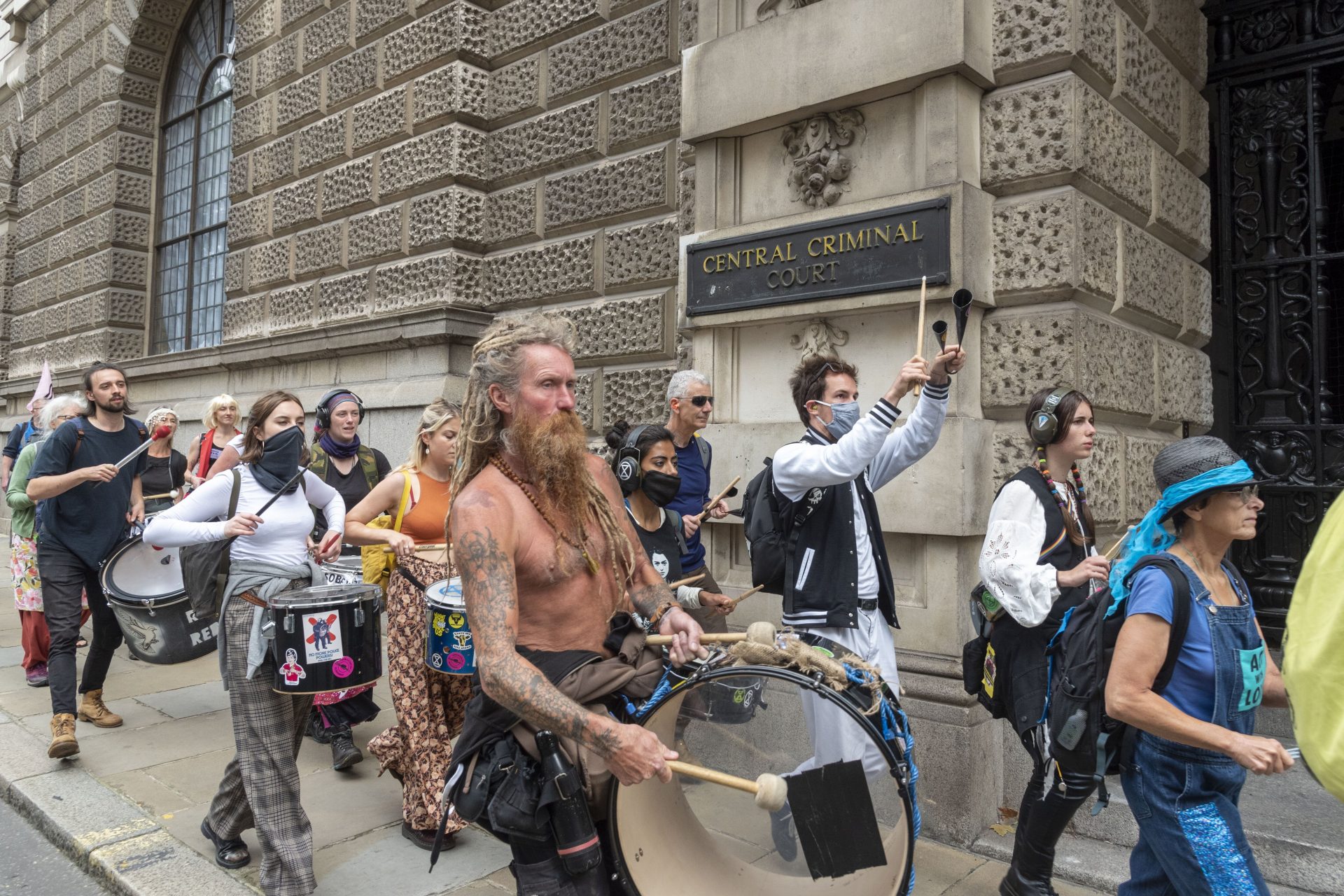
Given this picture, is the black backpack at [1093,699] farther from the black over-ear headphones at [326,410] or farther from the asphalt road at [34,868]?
the black over-ear headphones at [326,410]

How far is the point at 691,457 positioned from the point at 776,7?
2646 millimetres

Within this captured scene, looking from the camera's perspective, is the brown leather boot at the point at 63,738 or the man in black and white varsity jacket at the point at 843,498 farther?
the brown leather boot at the point at 63,738

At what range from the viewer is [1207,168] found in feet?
19.7

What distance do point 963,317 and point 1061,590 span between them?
107 centimetres

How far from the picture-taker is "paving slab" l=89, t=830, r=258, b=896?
3703 mm

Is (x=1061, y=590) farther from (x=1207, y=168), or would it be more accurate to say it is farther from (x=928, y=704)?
(x=1207, y=168)

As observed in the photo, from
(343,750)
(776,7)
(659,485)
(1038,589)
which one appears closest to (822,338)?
(659,485)

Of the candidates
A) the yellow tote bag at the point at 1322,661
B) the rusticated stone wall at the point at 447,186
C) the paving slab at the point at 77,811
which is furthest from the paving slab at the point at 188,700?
the yellow tote bag at the point at 1322,661

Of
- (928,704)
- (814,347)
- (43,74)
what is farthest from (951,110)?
(43,74)

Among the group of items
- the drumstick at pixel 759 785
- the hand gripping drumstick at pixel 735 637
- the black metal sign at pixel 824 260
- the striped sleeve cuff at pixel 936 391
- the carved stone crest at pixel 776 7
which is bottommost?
the drumstick at pixel 759 785

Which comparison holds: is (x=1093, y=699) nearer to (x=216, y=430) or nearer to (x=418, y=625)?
(x=418, y=625)

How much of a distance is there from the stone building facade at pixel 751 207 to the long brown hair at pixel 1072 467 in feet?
2.42

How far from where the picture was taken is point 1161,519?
262 cm

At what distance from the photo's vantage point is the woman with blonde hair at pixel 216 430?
768 centimetres
